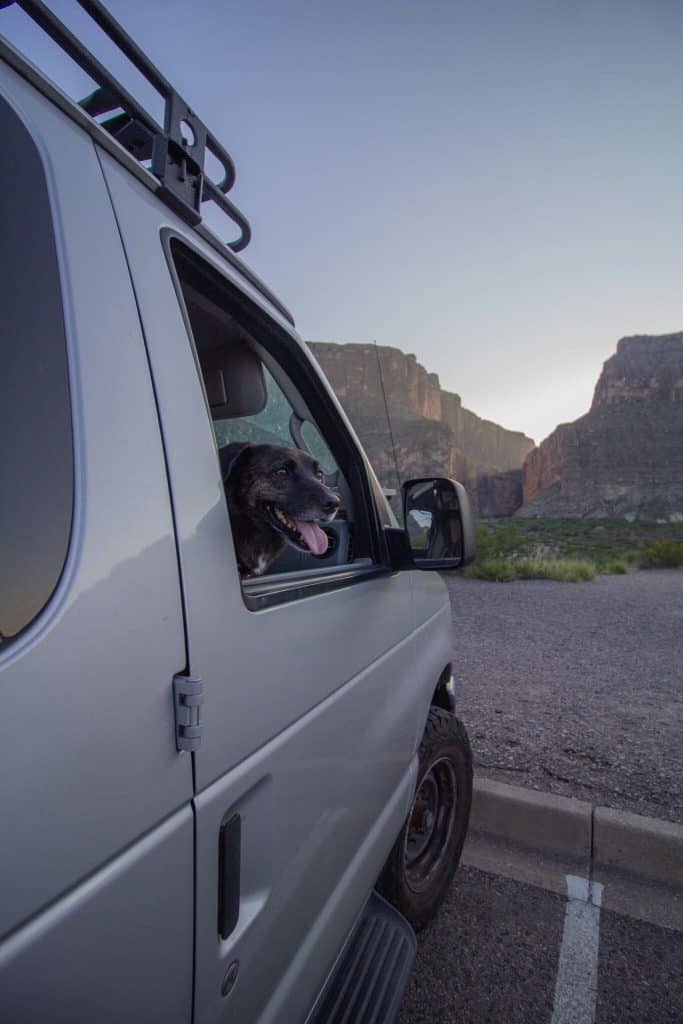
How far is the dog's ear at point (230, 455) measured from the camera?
6.13ft

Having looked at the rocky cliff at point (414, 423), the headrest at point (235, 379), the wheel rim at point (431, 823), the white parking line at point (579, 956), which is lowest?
the white parking line at point (579, 956)

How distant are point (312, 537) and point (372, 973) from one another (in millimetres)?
1263

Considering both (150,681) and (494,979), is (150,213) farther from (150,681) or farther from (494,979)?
(494,979)

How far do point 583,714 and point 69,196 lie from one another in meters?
4.85

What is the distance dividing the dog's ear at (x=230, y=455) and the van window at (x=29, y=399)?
3.72ft

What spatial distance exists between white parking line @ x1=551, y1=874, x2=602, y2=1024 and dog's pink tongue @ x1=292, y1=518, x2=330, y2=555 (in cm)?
180

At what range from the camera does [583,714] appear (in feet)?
14.5

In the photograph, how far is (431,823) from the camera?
7.63 feet

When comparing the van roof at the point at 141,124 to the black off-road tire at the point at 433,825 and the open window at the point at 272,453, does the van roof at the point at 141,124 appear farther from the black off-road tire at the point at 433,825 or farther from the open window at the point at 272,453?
the black off-road tire at the point at 433,825

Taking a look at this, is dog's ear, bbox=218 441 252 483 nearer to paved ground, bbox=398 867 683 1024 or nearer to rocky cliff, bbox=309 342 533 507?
paved ground, bbox=398 867 683 1024

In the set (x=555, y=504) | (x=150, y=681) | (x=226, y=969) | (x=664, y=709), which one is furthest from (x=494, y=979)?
(x=555, y=504)

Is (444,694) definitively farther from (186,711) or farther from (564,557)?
(564,557)

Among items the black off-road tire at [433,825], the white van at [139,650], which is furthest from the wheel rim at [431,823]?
the white van at [139,650]

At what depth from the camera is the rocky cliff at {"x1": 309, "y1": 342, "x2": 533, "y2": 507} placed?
7018cm
